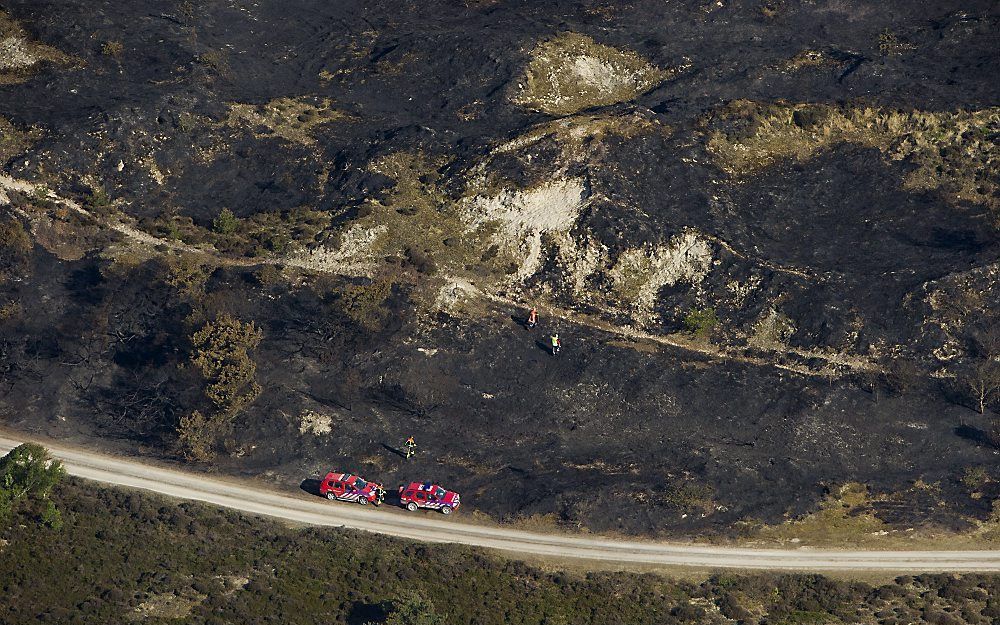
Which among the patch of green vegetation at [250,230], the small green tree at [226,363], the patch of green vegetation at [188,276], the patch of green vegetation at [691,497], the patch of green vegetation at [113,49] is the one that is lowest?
the patch of green vegetation at [691,497]

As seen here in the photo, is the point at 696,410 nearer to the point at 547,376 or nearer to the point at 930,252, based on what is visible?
the point at 547,376

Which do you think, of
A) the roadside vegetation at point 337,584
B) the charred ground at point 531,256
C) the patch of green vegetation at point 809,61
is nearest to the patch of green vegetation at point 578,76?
the charred ground at point 531,256

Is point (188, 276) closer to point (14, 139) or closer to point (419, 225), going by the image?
point (419, 225)

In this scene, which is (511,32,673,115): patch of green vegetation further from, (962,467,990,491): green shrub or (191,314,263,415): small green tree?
(962,467,990,491): green shrub

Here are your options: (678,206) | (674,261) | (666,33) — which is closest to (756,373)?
(674,261)

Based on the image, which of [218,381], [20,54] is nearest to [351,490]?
[218,381]

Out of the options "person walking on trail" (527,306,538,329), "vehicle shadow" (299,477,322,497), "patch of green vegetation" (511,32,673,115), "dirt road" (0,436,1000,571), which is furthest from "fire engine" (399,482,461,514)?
"patch of green vegetation" (511,32,673,115)

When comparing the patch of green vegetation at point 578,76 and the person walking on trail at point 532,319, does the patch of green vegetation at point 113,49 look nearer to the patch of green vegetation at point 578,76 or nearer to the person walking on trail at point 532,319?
the patch of green vegetation at point 578,76
